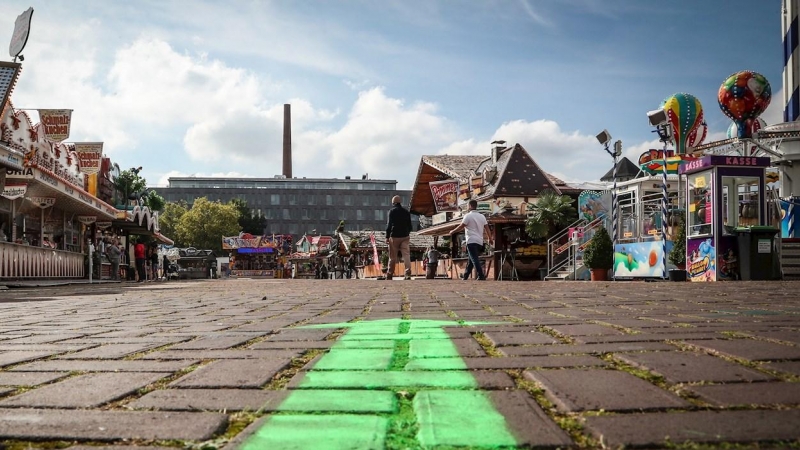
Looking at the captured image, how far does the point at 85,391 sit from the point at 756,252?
13.7 m

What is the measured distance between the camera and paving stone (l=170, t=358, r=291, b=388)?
7.67 feet

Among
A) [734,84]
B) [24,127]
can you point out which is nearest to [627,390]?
[24,127]

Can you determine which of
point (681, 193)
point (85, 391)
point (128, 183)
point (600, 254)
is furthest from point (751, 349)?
point (128, 183)

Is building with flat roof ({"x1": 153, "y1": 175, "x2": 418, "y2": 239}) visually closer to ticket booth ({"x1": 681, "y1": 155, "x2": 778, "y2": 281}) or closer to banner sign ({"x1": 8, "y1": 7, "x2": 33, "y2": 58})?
banner sign ({"x1": 8, "y1": 7, "x2": 33, "y2": 58})

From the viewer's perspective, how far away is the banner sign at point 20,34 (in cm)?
1662

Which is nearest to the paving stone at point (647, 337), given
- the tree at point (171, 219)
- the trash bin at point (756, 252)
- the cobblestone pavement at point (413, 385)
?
the cobblestone pavement at point (413, 385)

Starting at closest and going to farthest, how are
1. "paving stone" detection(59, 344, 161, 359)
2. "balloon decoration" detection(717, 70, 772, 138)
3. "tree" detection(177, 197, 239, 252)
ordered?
1. "paving stone" detection(59, 344, 161, 359)
2. "balloon decoration" detection(717, 70, 772, 138)
3. "tree" detection(177, 197, 239, 252)

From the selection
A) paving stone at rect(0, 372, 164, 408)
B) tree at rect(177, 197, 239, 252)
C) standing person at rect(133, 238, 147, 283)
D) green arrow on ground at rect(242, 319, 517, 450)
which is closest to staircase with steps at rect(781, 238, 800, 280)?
green arrow on ground at rect(242, 319, 517, 450)

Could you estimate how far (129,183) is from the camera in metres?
57.4

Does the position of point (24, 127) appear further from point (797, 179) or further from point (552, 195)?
point (797, 179)

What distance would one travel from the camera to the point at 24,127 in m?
18.8

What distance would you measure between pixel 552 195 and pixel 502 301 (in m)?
19.3

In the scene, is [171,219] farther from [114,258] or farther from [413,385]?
[413,385]

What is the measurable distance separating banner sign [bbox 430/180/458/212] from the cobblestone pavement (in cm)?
2799
